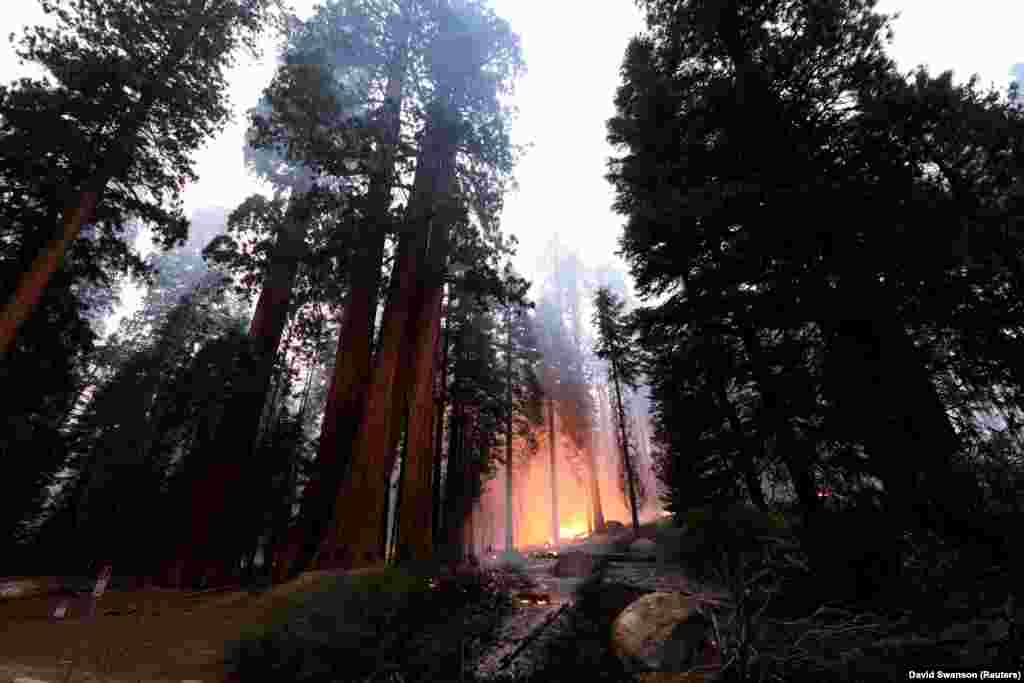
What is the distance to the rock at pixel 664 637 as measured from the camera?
12.5 ft

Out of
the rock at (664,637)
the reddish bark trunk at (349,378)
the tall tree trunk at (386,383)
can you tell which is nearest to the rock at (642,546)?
the tall tree trunk at (386,383)

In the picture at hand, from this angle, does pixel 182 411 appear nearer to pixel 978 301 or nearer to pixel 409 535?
pixel 409 535

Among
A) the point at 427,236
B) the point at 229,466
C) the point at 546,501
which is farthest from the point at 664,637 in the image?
the point at 546,501

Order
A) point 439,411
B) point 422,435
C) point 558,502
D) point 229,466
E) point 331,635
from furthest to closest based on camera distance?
point 558,502, point 439,411, point 229,466, point 422,435, point 331,635

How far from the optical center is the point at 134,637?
629 centimetres

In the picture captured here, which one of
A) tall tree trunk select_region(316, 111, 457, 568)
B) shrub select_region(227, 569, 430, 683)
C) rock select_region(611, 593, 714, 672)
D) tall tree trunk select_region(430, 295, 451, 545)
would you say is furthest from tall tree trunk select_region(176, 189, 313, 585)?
rock select_region(611, 593, 714, 672)

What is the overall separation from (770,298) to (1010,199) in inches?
160

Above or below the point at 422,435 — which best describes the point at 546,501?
above

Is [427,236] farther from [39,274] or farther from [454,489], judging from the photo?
[454,489]

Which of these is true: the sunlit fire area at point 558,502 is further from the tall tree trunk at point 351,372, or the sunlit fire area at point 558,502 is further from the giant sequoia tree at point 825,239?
the giant sequoia tree at point 825,239

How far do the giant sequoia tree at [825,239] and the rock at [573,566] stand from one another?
5762 millimetres

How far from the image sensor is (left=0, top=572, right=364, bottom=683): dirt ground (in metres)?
4.66

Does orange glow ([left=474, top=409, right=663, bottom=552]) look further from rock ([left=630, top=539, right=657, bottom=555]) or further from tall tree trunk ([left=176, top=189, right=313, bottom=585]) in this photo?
tall tree trunk ([left=176, top=189, right=313, bottom=585])

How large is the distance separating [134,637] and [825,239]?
41.1ft
